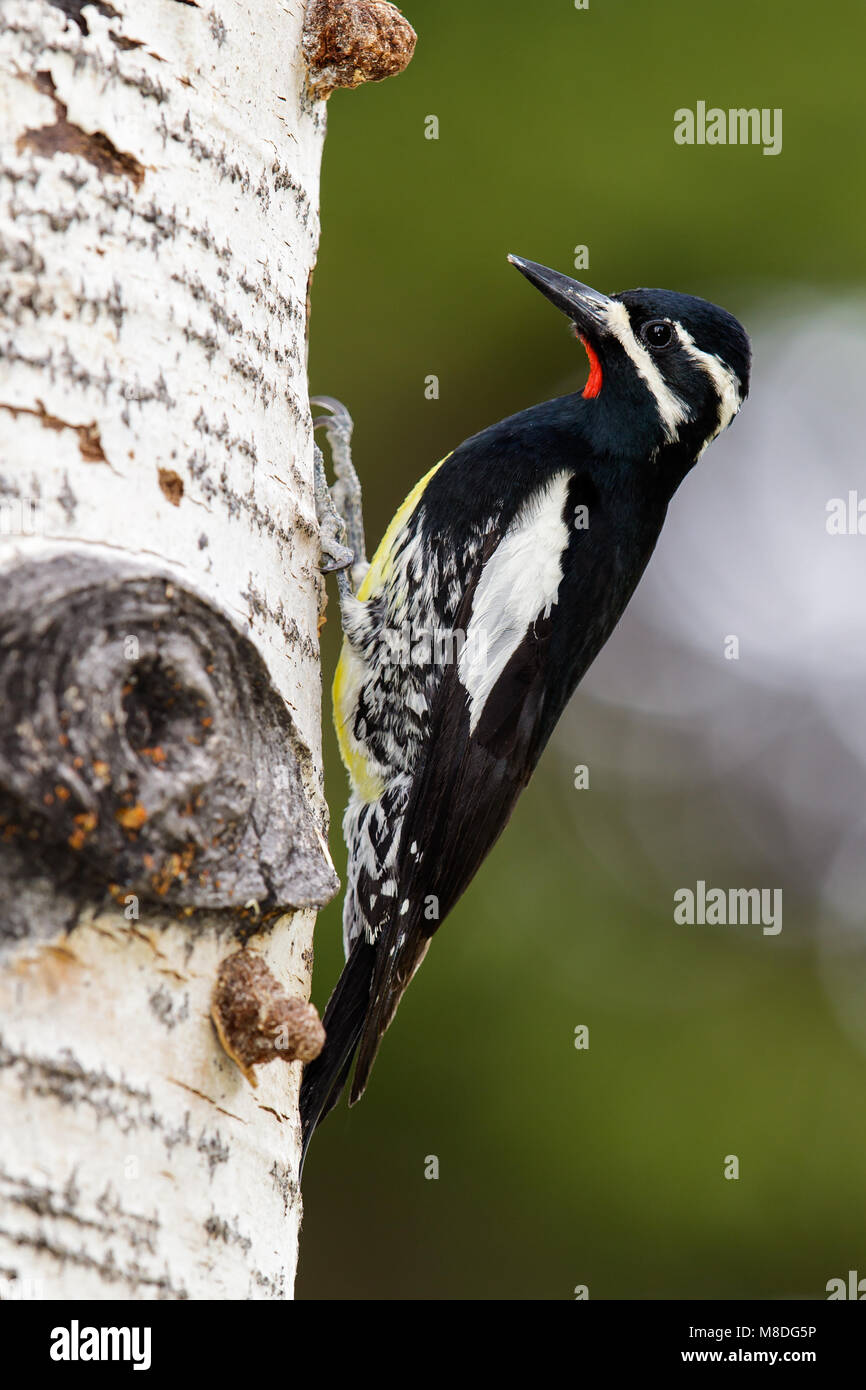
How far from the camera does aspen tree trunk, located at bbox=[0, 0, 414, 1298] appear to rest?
3.84ft

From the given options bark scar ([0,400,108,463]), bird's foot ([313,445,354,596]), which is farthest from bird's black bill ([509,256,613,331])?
bark scar ([0,400,108,463])

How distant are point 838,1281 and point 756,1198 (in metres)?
0.32

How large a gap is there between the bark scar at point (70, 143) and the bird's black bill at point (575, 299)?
5.63ft

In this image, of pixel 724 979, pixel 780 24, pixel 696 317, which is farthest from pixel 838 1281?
pixel 780 24

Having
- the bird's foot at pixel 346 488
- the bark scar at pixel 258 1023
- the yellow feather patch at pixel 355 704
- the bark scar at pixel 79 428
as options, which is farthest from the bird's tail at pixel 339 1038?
the bark scar at pixel 79 428

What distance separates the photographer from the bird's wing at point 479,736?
8.52ft

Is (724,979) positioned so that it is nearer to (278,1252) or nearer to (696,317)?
(696,317)

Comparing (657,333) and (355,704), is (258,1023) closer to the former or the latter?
(355,704)

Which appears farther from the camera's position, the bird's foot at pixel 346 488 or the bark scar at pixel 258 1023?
the bird's foot at pixel 346 488

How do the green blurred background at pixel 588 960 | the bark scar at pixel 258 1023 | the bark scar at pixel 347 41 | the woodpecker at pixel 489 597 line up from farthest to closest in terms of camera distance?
the green blurred background at pixel 588 960 → the woodpecker at pixel 489 597 → the bark scar at pixel 347 41 → the bark scar at pixel 258 1023

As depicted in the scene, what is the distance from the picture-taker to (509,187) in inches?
140

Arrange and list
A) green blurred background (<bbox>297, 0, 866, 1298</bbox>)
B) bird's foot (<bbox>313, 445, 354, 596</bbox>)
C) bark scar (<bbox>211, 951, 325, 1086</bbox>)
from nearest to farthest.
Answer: bark scar (<bbox>211, 951, 325, 1086</bbox>), bird's foot (<bbox>313, 445, 354, 596</bbox>), green blurred background (<bbox>297, 0, 866, 1298</bbox>)

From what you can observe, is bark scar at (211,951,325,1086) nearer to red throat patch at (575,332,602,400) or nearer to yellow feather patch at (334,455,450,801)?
yellow feather patch at (334,455,450,801)

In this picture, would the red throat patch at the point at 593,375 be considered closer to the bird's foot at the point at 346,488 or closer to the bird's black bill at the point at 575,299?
the bird's black bill at the point at 575,299
